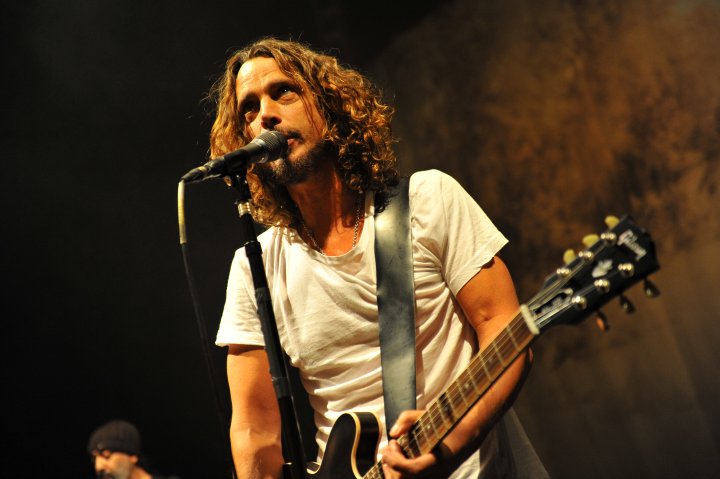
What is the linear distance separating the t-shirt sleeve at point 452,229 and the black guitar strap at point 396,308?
0.05 meters

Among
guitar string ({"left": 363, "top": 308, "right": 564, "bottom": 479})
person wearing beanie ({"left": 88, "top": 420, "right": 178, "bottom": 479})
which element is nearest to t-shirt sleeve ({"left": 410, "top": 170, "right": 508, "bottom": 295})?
guitar string ({"left": 363, "top": 308, "right": 564, "bottom": 479})

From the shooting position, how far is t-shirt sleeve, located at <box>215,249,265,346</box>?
2.34 m

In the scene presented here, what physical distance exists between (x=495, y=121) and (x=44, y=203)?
2.42 m

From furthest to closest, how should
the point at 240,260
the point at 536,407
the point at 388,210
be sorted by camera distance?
the point at 536,407
the point at 240,260
the point at 388,210

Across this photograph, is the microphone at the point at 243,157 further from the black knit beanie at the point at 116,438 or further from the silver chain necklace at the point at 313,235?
the black knit beanie at the point at 116,438

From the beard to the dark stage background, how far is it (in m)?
1.51

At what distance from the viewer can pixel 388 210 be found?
89.9 inches

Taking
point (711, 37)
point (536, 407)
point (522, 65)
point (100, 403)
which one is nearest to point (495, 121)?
point (522, 65)

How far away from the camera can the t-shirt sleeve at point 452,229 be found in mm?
2080

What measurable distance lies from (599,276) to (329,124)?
125 cm

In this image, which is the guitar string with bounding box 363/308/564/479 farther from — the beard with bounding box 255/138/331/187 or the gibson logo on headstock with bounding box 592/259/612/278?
the beard with bounding box 255/138/331/187

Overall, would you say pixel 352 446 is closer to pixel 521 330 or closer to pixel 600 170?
pixel 521 330

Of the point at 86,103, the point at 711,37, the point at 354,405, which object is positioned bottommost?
the point at 354,405

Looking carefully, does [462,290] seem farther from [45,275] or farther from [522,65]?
[45,275]
